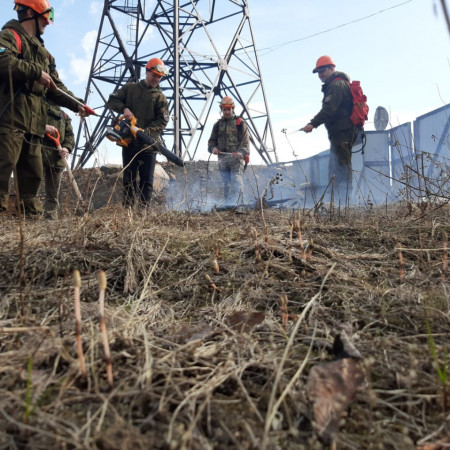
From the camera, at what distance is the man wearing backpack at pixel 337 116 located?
5.03m

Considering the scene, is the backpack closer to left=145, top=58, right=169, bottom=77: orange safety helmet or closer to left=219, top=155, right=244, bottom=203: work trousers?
left=219, top=155, right=244, bottom=203: work trousers

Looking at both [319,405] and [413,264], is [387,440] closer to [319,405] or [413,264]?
[319,405]

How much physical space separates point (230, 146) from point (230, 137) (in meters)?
0.15

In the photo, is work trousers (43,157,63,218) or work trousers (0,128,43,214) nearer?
work trousers (0,128,43,214)

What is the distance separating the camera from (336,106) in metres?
5.02

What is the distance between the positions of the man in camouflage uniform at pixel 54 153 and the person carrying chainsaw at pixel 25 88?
34 cm

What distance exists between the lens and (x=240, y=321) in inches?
48.3

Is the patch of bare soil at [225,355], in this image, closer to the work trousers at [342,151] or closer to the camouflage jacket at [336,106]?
the work trousers at [342,151]

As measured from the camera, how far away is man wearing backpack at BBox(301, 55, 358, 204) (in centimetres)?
503

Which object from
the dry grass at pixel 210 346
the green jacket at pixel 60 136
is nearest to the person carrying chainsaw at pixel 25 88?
the green jacket at pixel 60 136

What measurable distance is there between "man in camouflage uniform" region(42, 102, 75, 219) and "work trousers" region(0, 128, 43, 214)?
308 mm

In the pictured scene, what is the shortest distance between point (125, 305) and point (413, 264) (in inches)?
52.5

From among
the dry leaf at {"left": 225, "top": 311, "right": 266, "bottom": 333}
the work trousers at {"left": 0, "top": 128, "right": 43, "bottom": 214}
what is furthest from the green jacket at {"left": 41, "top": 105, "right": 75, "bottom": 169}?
the dry leaf at {"left": 225, "top": 311, "right": 266, "bottom": 333}

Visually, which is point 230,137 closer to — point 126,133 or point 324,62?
point 324,62
